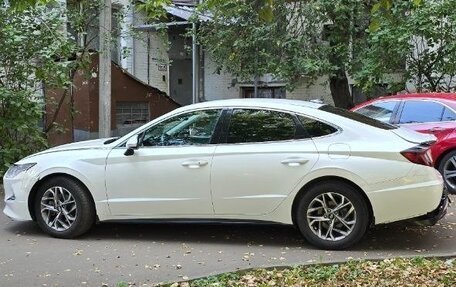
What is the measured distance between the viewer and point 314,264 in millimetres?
5383

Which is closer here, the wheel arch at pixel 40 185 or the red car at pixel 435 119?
the wheel arch at pixel 40 185

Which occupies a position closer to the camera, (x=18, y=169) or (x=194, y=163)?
(x=194, y=163)

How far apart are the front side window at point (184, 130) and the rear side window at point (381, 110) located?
12.0 feet

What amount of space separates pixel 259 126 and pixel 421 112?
380 centimetres

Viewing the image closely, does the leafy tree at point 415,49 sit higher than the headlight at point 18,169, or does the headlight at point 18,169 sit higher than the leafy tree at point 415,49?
the leafy tree at point 415,49

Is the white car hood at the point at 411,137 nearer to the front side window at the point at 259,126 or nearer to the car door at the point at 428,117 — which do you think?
the front side window at the point at 259,126

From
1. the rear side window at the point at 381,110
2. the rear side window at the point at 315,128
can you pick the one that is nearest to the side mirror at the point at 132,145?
the rear side window at the point at 315,128

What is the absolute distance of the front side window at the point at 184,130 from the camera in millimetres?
6453

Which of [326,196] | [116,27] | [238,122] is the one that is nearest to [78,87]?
[116,27]

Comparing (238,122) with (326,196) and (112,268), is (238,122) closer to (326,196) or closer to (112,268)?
(326,196)

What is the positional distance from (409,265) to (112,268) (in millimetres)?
2675

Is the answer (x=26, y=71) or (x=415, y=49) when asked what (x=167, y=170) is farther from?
(x=415, y=49)

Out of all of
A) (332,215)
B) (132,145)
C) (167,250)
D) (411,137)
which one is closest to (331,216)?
(332,215)

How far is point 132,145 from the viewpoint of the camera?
648 cm
